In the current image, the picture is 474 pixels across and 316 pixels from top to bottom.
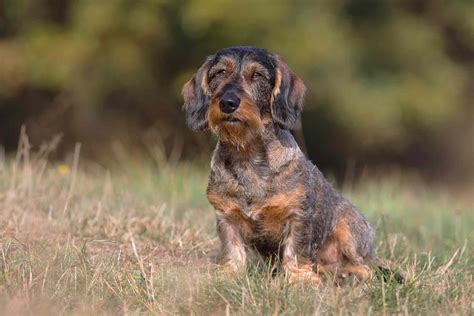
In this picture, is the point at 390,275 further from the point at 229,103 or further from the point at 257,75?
the point at 257,75

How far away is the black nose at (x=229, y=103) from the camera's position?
18.9 ft

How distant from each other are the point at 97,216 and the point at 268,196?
179 cm

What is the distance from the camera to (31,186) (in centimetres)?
811

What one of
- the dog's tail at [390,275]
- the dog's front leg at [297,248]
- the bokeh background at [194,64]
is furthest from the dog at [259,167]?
the bokeh background at [194,64]

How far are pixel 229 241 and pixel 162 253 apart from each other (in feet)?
2.43

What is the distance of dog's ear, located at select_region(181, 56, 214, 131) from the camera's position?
6.28 metres

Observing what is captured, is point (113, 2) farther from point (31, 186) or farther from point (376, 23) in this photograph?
point (31, 186)

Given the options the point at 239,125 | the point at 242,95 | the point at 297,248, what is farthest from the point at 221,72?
the point at 297,248

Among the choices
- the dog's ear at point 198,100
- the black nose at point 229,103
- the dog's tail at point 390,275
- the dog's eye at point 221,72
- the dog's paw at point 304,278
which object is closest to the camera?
the dog's tail at point 390,275

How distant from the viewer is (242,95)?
19.1 ft

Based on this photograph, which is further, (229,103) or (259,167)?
(259,167)

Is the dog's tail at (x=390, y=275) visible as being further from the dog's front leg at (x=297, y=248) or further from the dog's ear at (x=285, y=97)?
the dog's ear at (x=285, y=97)

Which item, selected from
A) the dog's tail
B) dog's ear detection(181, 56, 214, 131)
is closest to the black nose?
dog's ear detection(181, 56, 214, 131)

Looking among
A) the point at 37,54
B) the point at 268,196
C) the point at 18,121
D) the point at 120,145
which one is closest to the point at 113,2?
the point at 37,54
